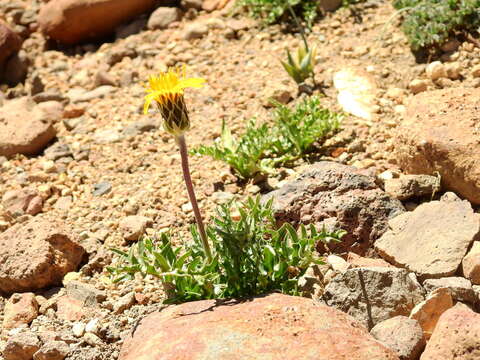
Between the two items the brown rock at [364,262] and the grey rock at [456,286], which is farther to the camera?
the brown rock at [364,262]

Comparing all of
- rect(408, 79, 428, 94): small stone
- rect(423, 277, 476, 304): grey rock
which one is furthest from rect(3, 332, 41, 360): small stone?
rect(408, 79, 428, 94): small stone

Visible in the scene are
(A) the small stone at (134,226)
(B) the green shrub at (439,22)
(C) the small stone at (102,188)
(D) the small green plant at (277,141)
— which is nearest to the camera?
(A) the small stone at (134,226)

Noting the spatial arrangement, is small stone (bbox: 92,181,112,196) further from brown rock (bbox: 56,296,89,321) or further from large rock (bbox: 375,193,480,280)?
large rock (bbox: 375,193,480,280)

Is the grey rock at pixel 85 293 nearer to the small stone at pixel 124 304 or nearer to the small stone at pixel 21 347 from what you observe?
the small stone at pixel 124 304

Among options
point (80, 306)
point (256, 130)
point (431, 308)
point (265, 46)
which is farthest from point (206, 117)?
point (431, 308)

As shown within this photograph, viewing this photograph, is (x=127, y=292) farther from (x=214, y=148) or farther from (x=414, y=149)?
(x=414, y=149)

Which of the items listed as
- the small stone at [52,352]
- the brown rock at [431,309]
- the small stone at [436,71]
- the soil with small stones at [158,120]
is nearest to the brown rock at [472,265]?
the brown rock at [431,309]
